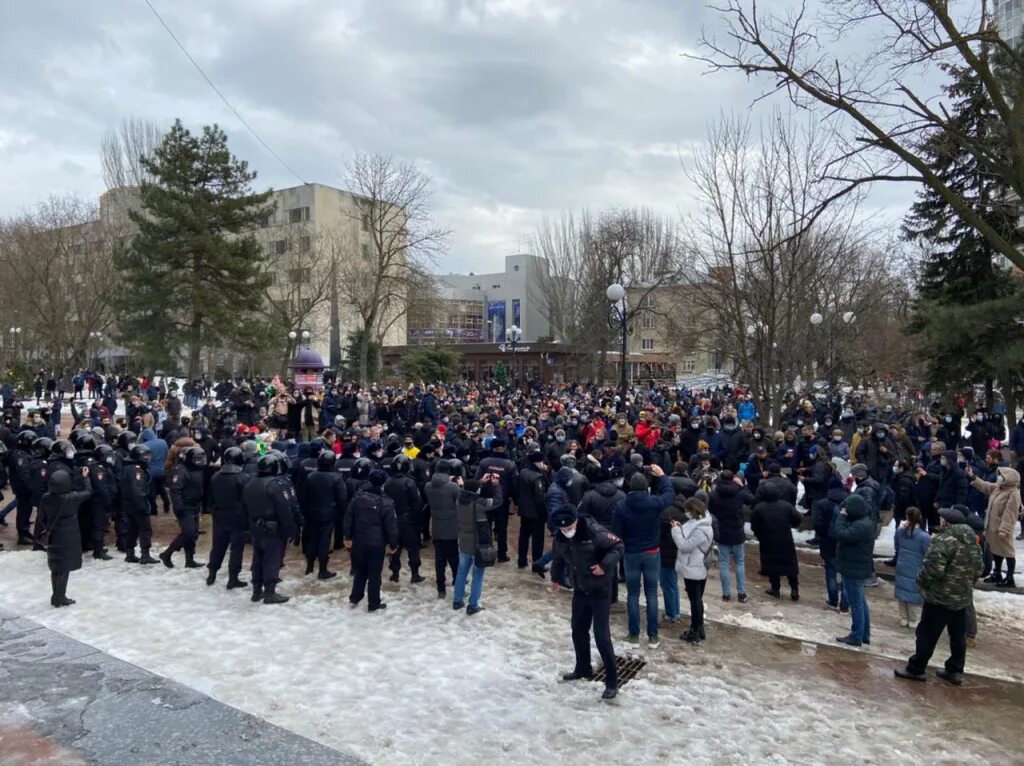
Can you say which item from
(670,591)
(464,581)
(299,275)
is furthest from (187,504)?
(299,275)

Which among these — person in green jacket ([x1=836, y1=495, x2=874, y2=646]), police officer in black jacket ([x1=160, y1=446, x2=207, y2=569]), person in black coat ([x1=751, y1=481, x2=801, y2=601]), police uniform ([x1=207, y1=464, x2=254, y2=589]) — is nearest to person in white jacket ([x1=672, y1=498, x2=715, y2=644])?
person in green jacket ([x1=836, y1=495, x2=874, y2=646])

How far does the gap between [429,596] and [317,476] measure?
217cm

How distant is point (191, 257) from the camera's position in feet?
114

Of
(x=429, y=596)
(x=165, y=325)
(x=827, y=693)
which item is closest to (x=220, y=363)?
(x=165, y=325)

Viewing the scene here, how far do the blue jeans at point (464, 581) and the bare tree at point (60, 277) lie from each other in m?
38.5

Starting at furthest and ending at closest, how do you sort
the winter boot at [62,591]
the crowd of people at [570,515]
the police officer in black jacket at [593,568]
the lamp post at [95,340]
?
the lamp post at [95,340]
the winter boot at [62,591]
the crowd of people at [570,515]
the police officer in black jacket at [593,568]

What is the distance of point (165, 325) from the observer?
1357 inches

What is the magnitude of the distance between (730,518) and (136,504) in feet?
25.7

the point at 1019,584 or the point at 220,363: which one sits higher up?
the point at 220,363

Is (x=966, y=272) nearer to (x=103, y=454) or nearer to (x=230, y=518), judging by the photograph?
(x=230, y=518)

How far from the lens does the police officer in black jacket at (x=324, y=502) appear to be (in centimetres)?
924

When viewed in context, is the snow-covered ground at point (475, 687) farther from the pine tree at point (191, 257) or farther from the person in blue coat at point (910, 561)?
the pine tree at point (191, 257)

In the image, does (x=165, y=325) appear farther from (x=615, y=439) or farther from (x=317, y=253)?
(x=615, y=439)

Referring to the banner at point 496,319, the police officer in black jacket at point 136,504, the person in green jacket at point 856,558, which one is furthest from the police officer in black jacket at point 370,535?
the banner at point 496,319
